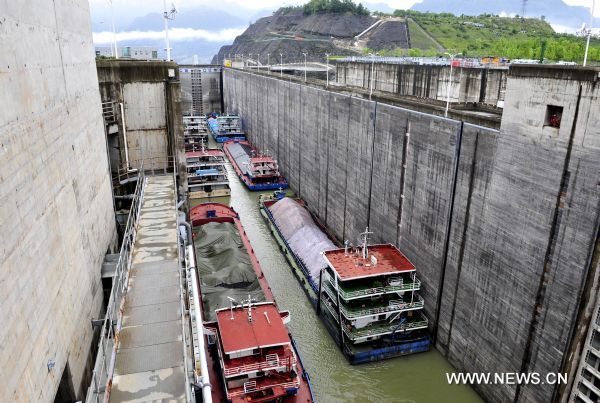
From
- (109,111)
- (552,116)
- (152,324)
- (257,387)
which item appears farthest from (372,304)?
(109,111)

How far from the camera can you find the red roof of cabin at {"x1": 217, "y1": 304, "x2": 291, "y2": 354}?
13.5m

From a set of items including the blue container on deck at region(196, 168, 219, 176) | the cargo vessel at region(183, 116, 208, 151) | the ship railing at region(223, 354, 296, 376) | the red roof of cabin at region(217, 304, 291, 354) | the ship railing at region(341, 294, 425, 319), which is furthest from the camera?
the cargo vessel at region(183, 116, 208, 151)

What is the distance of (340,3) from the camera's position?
413 feet

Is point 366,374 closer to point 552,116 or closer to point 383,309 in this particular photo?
point 383,309

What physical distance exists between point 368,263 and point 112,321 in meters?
9.97

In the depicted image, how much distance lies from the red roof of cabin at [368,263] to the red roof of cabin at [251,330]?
10.1 feet

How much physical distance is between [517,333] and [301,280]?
32.8 ft

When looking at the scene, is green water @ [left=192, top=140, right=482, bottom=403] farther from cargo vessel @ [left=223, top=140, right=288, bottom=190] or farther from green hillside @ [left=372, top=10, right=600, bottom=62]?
green hillside @ [left=372, top=10, right=600, bottom=62]

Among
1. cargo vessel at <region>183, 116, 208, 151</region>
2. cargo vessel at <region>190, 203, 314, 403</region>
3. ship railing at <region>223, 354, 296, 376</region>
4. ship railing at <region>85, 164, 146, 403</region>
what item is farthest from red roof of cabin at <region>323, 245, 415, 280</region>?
cargo vessel at <region>183, 116, 208, 151</region>

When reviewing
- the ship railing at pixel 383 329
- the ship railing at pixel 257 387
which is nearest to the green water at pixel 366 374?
the ship railing at pixel 383 329

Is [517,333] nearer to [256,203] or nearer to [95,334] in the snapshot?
[95,334]

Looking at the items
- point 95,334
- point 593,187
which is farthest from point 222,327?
point 593,187

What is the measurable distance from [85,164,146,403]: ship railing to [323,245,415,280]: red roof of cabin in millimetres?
7120

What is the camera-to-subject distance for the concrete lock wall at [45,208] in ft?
21.7
